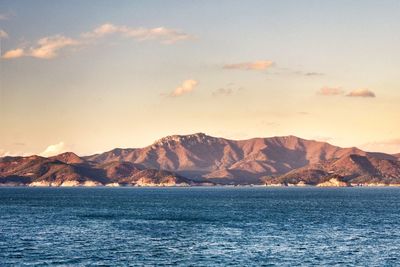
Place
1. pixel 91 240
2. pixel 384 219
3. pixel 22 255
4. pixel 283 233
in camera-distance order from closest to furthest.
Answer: pixel 22 255 < pixel 91 240 < pixel 283 233 < pixel 384 219

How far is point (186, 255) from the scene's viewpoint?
98750 mm

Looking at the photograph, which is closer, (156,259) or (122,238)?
(156,259)

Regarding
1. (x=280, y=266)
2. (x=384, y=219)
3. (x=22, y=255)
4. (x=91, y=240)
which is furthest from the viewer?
(x=384, y=219)

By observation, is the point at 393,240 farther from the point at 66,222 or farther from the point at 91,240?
the point at 66,222

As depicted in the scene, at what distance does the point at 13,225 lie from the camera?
15025cm

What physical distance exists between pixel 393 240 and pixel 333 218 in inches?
2266

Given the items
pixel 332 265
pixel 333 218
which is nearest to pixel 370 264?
pixel 332 265

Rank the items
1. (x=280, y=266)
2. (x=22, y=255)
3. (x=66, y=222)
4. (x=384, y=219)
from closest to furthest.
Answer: (x=280, y=266)
(x=22, y=255)
(x=66, y=222)
(x=384, y=219)

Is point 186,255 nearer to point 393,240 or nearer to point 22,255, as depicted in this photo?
point 22,255

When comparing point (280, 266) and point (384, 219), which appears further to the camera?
point (384, 219)

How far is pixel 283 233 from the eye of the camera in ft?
433

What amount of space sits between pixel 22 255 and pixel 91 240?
20.7 meters

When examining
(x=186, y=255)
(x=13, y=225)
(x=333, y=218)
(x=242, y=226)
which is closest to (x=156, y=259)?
(x=186, y=255)

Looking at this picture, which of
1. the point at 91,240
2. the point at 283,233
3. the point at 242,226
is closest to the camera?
the point at 91,240
